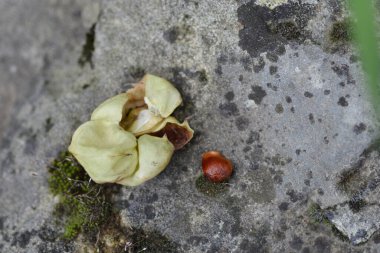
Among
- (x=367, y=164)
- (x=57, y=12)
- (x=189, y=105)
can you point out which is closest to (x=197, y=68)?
(x=189, y=105)

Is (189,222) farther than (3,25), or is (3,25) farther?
(3,25)

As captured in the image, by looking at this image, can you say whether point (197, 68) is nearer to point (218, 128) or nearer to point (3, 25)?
point (218, 128)

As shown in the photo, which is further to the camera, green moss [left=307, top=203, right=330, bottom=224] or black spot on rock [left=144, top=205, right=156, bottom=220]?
black spot on rock [left=144, top=205, right=156, bottom=220]

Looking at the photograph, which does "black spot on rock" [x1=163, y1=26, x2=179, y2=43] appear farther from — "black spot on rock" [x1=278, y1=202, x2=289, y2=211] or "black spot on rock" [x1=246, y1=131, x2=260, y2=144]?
"black spot on rock" [x1=278, y1=202, x2=289, y2=211]

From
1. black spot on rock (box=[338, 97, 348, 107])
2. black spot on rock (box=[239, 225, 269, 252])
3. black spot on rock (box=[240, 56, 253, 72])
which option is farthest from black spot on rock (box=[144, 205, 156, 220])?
black spot on rock (box=[338, 97, 348, 107])

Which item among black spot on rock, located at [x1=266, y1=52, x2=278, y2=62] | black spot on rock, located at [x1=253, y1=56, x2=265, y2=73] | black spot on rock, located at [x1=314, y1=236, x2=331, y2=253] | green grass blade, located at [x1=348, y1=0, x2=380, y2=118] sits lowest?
black spot on rock, located at [x1=314, y1=236, x2=331, y2=253]
